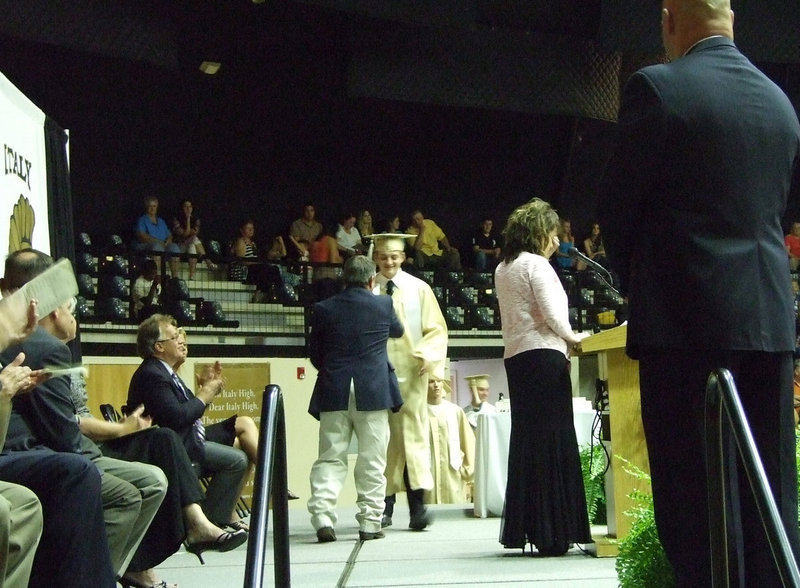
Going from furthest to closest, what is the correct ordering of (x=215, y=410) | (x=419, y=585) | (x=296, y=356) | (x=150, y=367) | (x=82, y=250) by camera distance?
(x=296, y=356) → (x=82, y=250) → (x=215, y=410) → (x=150, y=367) → (x=419, y=585)

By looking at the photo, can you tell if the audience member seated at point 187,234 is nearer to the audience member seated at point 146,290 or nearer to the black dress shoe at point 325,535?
the audience member seated at point 146,290

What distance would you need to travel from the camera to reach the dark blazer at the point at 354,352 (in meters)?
6.09

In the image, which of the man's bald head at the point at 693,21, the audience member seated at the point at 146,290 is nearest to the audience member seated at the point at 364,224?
the audience member seated at the point at 146,290

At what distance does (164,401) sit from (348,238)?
33.0 ft

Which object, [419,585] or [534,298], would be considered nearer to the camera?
[419,585]

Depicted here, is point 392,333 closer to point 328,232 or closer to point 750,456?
point 750,456

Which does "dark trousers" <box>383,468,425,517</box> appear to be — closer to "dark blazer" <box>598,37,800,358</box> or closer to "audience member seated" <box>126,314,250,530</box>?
"audience member seated" <box>126,314,250,530</box>

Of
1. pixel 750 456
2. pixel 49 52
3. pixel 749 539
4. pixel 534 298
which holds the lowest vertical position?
pixel 749 539

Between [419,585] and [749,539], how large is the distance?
6.53 feet

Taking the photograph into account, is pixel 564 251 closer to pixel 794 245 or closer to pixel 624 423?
pixel 794 245

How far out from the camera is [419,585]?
13.7ft

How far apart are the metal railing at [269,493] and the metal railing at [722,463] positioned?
0.87 m

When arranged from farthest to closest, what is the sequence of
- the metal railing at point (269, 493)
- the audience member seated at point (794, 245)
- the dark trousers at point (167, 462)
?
1. the audience member seated at point (794, 245)
2. the dark trousers at point (167, 462)
3. the metal railing at point (269, 493)

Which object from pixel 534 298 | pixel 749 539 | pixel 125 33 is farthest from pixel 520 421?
pixel 125 33
